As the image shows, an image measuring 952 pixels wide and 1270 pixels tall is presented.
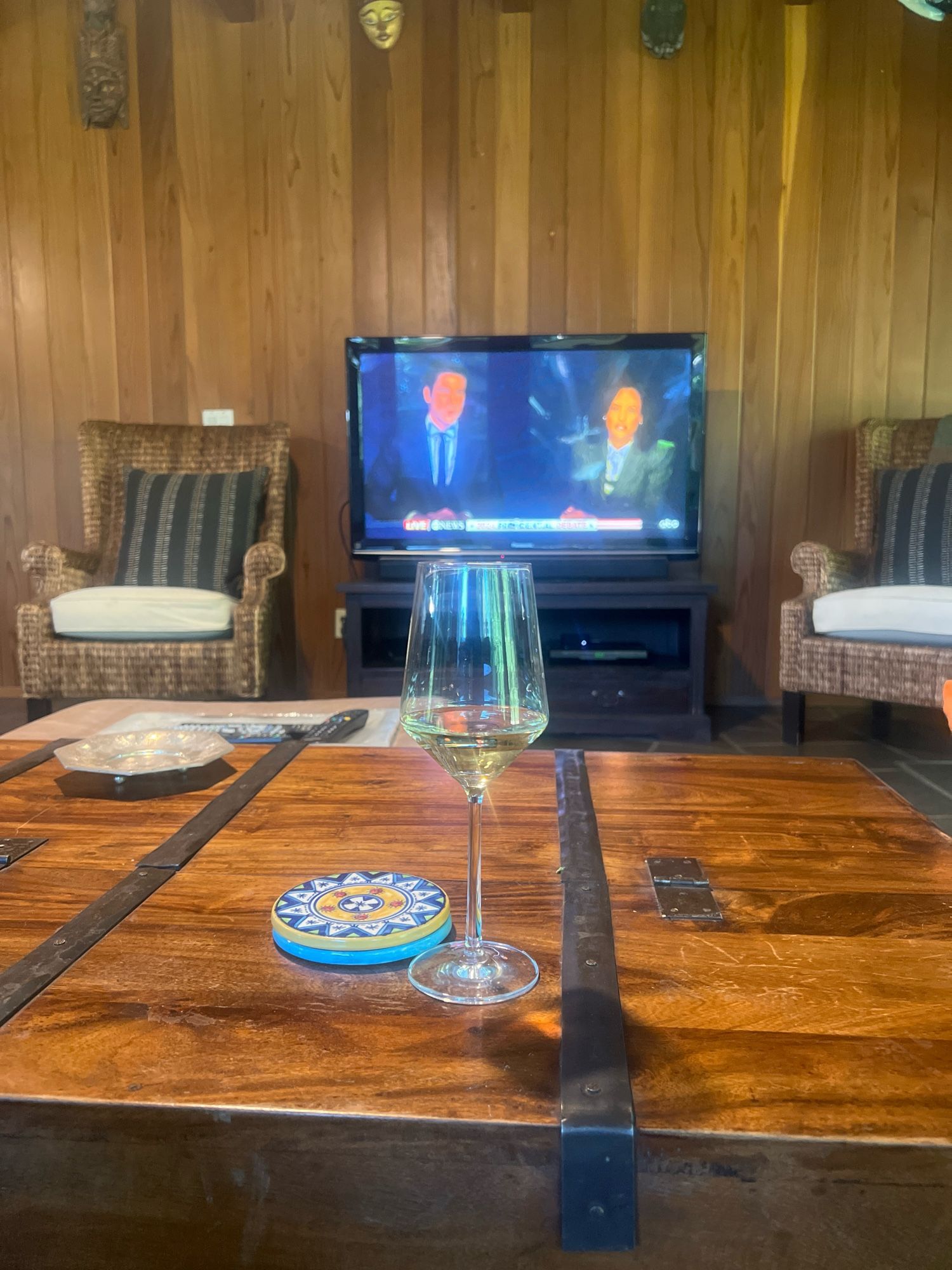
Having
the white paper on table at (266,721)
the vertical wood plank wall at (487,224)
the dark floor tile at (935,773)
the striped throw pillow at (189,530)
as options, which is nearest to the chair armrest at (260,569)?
the striped throw pillow at (189,530)

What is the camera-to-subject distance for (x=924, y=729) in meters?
3.25

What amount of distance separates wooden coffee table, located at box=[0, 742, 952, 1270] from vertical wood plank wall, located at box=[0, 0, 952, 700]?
307 centimetres

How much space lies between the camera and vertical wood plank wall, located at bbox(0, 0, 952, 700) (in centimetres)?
336

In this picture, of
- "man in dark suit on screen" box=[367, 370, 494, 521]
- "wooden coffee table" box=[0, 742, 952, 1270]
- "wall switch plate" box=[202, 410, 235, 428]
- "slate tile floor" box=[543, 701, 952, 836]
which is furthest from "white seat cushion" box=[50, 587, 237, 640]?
"wooden coffee table" box=[0, 742, 952, 1270]

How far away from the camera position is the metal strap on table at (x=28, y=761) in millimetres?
1052

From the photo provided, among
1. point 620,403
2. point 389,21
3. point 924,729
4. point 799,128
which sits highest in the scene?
point 389,21

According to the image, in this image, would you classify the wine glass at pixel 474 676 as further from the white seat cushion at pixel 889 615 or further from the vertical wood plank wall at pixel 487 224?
the vertical wood plank wall at pixel 487 224

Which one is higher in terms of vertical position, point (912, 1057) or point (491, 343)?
point (491, 343)

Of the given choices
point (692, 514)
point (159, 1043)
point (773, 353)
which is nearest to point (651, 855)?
point (159, 1043)

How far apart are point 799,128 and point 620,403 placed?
45.1 inches

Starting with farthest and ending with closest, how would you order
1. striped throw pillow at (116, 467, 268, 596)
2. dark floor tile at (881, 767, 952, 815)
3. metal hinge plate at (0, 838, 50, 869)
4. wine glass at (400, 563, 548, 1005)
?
1. striped throw pillow at (116, 467, 268, 596)
2. dark floor tile at (881, 767, 952, 815)
3. metal hinge plate at (0, 838, 50, 869)
4. wine glass at (400, 563, 548, 1005)

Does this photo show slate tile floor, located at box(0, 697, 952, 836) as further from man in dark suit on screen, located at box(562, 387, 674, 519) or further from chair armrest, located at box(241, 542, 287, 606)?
chair armrest, located at box(241, 542, 287, 606)

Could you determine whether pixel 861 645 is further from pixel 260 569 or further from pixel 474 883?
pixel 474 883

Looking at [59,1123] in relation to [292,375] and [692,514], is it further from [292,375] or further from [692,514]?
[292,375]
